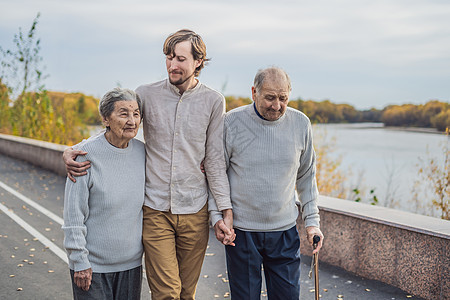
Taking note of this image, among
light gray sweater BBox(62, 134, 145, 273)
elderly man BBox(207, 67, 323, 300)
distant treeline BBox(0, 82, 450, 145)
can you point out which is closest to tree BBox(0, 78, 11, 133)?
distant treeline BBox(0, 82, 450, 145)

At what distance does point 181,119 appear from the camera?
127 inches

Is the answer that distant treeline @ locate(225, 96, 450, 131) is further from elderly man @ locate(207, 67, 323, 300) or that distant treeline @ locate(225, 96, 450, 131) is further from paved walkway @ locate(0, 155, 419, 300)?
elderly man @ locate(207, 67, 323, 300)

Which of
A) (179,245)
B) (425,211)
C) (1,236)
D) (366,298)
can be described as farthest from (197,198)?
(425,211)

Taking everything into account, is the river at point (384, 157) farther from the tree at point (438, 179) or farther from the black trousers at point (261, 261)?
the black trousers at point (261, 261)

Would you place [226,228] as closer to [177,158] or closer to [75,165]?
[177,158]

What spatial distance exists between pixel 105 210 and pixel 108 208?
0.07 feet

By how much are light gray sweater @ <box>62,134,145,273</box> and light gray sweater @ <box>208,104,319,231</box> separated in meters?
0.50

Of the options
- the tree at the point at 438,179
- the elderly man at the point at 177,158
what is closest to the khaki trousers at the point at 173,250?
the elderly man at the point at 177,158

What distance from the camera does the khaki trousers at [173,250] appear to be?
10.4ft

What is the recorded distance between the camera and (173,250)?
3293 mm

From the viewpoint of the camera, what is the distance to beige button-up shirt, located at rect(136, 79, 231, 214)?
321cm

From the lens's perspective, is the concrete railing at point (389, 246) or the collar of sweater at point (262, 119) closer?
the collar of sweater at point (262, 119)

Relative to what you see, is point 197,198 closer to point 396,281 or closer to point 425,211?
point 396,281

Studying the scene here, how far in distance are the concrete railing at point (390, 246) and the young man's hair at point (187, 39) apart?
2677 mm
